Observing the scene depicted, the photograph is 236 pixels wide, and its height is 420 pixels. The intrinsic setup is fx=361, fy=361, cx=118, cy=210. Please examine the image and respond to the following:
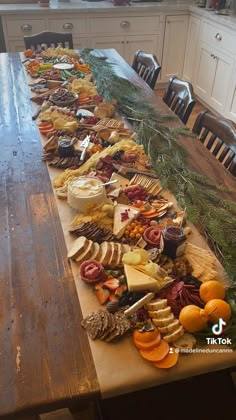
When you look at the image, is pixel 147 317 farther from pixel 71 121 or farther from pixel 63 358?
pixel 71 121

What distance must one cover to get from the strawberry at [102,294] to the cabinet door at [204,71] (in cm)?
325

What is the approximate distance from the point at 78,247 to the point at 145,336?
13.7 inches

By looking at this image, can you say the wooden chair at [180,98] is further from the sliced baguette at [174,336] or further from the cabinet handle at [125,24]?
the cabinet handle at [125,24]

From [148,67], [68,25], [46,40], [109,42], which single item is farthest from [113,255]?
[109,42]

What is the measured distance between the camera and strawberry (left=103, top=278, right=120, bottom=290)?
0.99m

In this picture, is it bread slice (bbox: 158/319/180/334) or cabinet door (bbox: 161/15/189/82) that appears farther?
cabinet door (bbox: 161/15/189/82)

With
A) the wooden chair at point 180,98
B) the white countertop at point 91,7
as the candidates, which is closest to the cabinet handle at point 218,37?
the white countertop at point 91,7

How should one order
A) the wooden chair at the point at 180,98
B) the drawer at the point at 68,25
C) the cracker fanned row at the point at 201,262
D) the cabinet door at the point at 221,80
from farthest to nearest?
the drawer at the point at 68,25, the cabinet door at the point at 221,80, the wooden chair at the point at 180,98, the cracker fanned row at the point at 201,262

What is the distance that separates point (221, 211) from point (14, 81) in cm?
168

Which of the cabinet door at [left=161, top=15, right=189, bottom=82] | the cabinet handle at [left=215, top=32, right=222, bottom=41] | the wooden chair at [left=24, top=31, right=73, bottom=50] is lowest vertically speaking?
the cabinet door at [left=161, top=15, right=189, bottom=82]

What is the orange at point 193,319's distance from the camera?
2.92 feet

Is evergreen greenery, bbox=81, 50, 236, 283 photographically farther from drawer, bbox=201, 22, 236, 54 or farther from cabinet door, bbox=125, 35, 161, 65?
cabinet door, bbox=125, 35, 161, 65

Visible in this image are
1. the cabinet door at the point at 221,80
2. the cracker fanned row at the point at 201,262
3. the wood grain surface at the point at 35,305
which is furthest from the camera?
the cabinet door at the point at 221,80

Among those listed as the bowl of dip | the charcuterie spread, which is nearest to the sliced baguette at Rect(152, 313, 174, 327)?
the charcuterie spread
